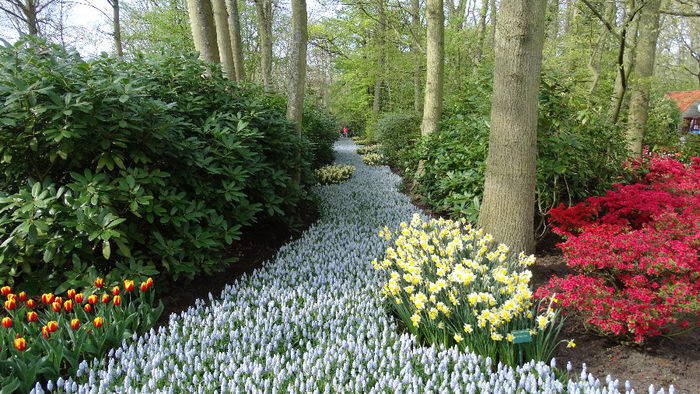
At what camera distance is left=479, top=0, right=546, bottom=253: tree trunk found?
329cm

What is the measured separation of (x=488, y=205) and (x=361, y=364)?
6.59 feet

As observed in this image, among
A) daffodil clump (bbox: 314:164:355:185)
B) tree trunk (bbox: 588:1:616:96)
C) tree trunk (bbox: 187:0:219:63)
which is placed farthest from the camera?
daffodil clump (bbox: 314:164:355:185)

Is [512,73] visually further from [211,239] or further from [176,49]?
[176,49]

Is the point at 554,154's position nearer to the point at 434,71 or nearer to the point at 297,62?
the point at 297,62

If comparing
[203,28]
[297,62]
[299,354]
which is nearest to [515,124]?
[299,354]

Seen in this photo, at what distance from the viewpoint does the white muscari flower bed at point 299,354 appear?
216 cm

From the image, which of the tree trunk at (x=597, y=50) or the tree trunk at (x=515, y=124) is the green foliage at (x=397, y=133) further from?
the tree trunk at (x=515, y=124)

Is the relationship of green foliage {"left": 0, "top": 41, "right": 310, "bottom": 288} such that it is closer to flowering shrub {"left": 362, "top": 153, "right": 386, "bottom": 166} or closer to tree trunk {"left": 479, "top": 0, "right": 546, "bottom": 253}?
tree trunk {"left": 479, "top": 0, "right": 546, "bottom": 253}

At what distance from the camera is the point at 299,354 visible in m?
2.59

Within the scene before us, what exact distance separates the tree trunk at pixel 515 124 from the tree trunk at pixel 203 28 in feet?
13.6

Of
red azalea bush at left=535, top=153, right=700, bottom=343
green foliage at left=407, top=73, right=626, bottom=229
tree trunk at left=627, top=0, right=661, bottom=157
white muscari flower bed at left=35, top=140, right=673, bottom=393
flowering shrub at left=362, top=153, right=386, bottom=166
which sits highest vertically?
tree trunk at left=627, top=0, right=661, bottom=157

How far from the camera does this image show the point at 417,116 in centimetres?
1195

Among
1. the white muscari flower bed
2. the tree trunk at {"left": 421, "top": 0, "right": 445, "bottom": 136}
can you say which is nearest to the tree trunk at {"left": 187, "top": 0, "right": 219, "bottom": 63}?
the white muscari flower bed

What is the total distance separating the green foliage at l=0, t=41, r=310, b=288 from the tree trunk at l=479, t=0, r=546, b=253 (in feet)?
7.55
